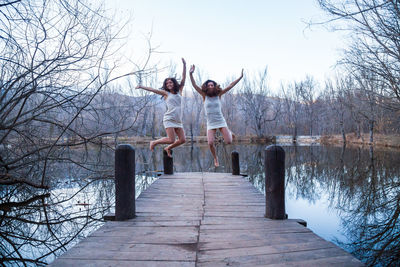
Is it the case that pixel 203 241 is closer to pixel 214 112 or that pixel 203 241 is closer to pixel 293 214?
pixel 214 112

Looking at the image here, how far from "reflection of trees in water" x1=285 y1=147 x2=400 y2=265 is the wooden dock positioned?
76.3 inches

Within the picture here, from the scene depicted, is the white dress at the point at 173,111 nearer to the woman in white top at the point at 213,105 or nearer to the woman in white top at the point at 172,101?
the woman in white top at the point at 172,101

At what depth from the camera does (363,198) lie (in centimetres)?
698

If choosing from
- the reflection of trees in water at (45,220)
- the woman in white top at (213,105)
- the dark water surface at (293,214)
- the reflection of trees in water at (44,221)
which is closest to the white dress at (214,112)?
the woman in white top at (213,105)

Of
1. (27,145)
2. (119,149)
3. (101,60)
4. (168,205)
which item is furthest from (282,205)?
(27,145)

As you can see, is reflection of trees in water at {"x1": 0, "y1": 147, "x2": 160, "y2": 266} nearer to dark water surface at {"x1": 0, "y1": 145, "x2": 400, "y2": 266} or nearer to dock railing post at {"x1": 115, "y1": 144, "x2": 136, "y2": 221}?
dark water surface at {"x1": 0, "y1": 145, "x2": 400, "y2": 266}

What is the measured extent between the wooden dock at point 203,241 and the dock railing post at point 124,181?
0.16m

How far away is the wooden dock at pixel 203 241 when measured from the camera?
6.97ft

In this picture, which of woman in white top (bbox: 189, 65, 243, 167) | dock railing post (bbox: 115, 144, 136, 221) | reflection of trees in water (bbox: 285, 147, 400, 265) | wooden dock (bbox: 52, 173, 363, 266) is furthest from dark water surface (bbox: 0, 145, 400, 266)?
woman in white top (bbox: 189, 65, 243, 167)

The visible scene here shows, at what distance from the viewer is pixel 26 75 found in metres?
4.85

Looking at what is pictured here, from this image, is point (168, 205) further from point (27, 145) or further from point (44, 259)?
point (27, 145)

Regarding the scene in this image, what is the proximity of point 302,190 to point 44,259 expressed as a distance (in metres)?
7.27

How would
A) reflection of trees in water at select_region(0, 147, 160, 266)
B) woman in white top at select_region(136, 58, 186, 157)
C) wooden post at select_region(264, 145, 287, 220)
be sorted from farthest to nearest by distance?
1. woman in white top at select_region(136, 58, 186, 157)
2. reflection of trees in water at select_region(0, 147, 160, 266)
3. wooden post at select_region(264, 145, 287, 220)

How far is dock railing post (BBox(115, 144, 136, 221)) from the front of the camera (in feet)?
10.4
